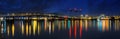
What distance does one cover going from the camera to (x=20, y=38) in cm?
5012

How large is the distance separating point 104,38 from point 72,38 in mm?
5783

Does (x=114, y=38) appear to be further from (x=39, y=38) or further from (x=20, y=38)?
(x=20, y=38)

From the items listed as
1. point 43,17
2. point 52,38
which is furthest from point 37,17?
point 52,38

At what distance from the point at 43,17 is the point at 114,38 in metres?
148

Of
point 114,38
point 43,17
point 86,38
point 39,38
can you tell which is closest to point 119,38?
point 114,38

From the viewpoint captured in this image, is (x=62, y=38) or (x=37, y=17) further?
(x=37, y=17)

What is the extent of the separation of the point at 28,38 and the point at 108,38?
14401 millimetres

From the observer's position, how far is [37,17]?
19825 cm

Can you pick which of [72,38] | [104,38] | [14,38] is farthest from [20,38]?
[104,38]

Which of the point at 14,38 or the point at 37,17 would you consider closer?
the point at 14,38

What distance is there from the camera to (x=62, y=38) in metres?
51.8

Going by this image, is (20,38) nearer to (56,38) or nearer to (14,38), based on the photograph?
(14,38)

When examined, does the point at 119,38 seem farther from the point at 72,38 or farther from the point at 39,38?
the point at 39,38

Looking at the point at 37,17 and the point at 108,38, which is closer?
the point at 108,38
